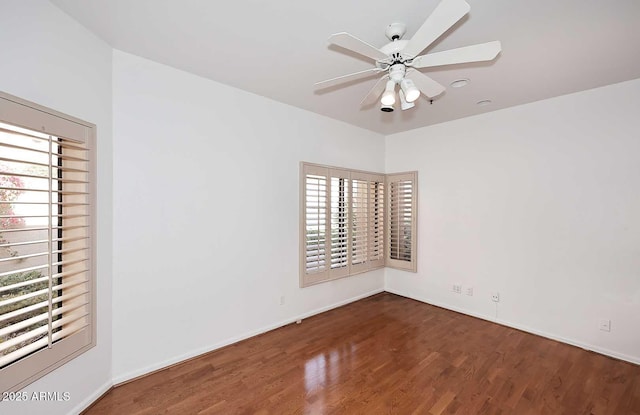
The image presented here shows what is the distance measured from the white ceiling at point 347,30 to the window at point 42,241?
84 cm

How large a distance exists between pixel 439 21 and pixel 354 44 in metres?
0.43

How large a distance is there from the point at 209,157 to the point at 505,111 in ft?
12.0

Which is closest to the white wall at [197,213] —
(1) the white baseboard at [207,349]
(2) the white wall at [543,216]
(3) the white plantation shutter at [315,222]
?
(1) the white baseboard at [207,349]

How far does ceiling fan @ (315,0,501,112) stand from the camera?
135 cm

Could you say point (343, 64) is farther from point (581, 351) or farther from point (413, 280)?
point (581, 351)

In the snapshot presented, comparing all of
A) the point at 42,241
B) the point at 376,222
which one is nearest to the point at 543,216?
the point at 376,222

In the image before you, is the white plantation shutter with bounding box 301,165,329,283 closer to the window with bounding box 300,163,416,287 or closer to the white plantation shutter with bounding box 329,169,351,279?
the window with bounding box 300,163,416,287

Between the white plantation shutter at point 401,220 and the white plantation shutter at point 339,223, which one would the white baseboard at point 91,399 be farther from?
the white plantation shutter at point 401,220

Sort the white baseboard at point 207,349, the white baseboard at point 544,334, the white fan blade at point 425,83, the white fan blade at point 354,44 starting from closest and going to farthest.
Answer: the white fan blade at point 354,44 < the white fan blade at point 425,83 < the white baseboard at point 207,349 < the white baseboard at point 544,334

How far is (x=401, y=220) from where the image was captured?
4.54m

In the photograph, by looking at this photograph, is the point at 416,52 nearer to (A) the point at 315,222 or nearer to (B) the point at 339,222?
(A) the point at 315,222

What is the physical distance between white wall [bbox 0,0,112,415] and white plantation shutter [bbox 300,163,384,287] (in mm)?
2049

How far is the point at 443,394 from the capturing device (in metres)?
2.19

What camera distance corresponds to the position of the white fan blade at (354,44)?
4.63ft
